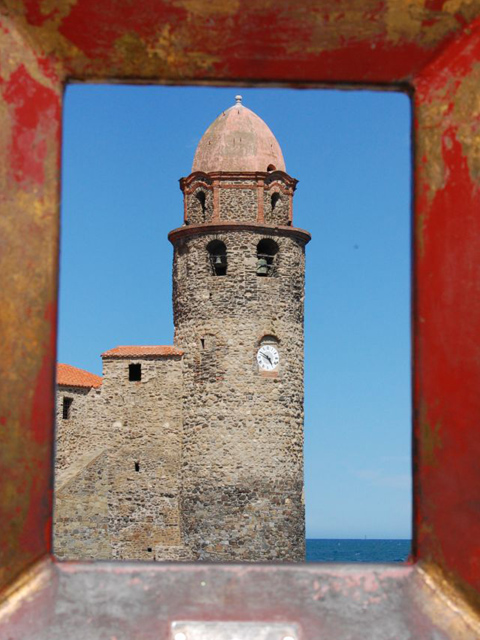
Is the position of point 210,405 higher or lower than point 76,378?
lower

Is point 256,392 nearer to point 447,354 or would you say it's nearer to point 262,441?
point 262,441

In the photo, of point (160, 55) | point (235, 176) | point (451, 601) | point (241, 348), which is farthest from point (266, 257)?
Result: point (451, 601)

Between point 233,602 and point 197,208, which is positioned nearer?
point 233,602

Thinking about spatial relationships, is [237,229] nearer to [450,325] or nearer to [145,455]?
[145,455]

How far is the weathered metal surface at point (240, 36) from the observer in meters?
1.46

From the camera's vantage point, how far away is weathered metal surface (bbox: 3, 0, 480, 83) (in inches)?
57.7

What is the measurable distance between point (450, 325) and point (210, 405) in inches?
738

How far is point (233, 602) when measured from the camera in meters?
1.42

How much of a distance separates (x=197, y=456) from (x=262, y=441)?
4.45ft

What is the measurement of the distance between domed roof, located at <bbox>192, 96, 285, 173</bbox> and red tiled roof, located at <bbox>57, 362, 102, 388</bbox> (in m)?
4.98

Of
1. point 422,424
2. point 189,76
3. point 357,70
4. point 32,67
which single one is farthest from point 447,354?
point 32,67

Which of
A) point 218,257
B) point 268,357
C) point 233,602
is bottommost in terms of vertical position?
point 233,602

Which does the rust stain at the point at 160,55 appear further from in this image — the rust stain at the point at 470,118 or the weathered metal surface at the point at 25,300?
the rust stain at the point at 470,118

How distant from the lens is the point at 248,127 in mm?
Result: 21359
